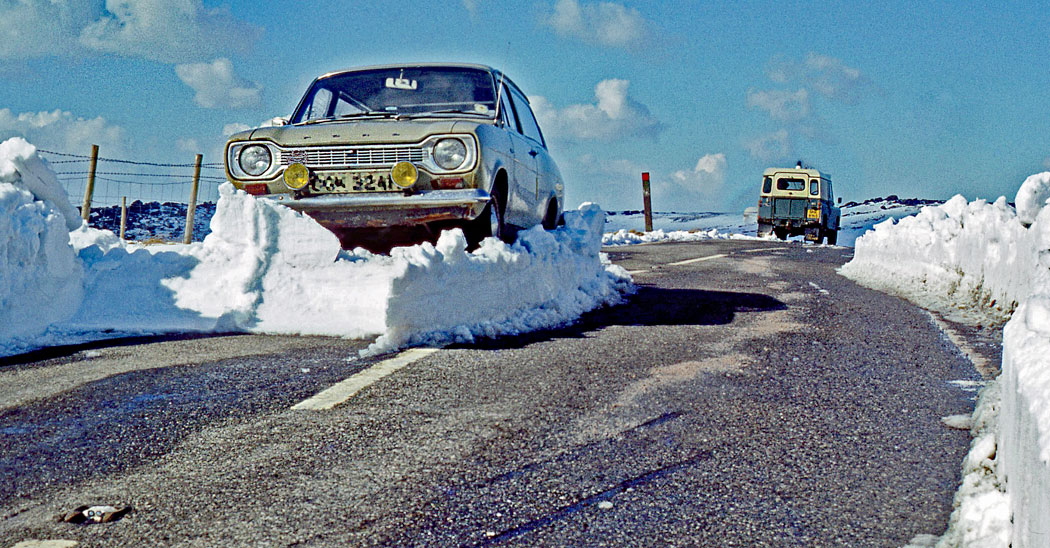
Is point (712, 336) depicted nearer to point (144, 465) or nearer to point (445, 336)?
point (445, 336)

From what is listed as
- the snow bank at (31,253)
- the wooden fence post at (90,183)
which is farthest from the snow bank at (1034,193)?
the wooden fence post at (90,183)

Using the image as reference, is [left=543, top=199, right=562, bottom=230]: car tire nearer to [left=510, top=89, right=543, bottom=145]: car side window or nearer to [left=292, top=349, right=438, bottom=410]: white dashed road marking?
[left=510, top=89, right=543, bottom=145]: car side window

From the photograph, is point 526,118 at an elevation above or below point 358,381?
above

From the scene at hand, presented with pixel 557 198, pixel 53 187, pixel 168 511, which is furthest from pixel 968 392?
pixel 53 187

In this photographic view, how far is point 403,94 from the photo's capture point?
700cm

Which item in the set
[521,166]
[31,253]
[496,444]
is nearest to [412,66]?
[521,166]

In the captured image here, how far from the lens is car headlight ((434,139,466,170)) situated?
19.7 feet

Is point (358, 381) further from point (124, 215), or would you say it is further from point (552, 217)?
point (124, 215)

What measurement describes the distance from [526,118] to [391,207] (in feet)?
8.29

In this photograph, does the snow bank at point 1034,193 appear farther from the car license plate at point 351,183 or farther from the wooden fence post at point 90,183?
the wooden fence post at point 90,183

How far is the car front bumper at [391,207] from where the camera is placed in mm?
5941

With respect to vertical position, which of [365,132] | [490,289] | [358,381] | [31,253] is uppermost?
[365,132]

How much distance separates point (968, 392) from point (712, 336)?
1.80 metres

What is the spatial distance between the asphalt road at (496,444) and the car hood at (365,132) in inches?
59.0
